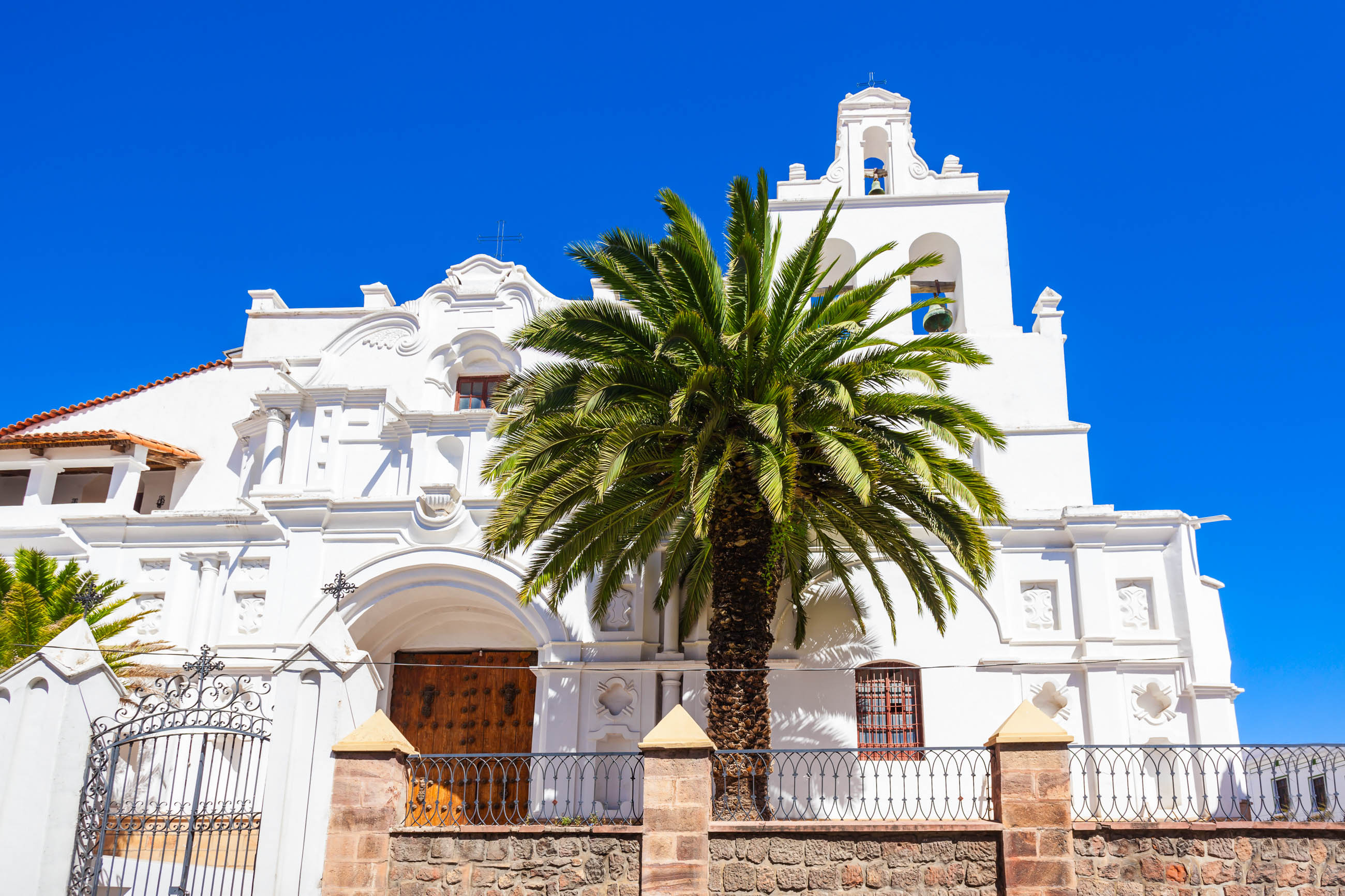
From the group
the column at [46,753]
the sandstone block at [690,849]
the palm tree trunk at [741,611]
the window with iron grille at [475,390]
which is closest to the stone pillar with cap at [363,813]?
the column at [46,753]

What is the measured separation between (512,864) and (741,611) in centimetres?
468

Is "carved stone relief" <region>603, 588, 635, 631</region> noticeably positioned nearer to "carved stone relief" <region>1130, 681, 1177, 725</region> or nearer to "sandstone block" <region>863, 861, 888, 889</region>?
"sandstone block" <region>863, 861, 888, 889</region>

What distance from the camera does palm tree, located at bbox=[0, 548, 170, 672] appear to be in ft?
55.5

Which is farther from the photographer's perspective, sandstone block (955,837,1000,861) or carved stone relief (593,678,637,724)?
carved stone relief (593,678,637,724)

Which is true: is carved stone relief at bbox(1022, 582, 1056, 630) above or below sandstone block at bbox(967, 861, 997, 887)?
above

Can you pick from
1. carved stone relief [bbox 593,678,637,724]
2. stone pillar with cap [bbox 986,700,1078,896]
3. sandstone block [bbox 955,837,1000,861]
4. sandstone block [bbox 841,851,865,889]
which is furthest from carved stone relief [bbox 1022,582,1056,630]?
sandstone block [bbox 841,851,865,889]

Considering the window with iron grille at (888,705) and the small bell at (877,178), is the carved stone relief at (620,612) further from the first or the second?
the small bell at (877,178)

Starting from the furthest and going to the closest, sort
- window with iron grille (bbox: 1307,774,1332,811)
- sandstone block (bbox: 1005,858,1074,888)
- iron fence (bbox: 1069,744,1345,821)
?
iron fence (bbox: 1069,744,1345,821) → window with iron grille (bbox: 1307,774,1332,811) → sandstone block (bbox: 1005,858,1074,888)

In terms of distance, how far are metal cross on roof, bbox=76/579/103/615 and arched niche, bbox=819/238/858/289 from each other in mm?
14515

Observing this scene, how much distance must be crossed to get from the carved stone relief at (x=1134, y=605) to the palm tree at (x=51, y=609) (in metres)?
16.3

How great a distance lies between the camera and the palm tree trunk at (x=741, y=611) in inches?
601

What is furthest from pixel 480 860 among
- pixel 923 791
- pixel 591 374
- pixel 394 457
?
pixel 394 457

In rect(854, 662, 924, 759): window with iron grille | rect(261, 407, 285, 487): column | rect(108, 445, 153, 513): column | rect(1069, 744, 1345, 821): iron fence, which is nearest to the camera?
rect(1069, 744, 1345, 821): iron fence

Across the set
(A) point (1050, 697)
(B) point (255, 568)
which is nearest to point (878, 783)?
(A) point (1050, 697)
